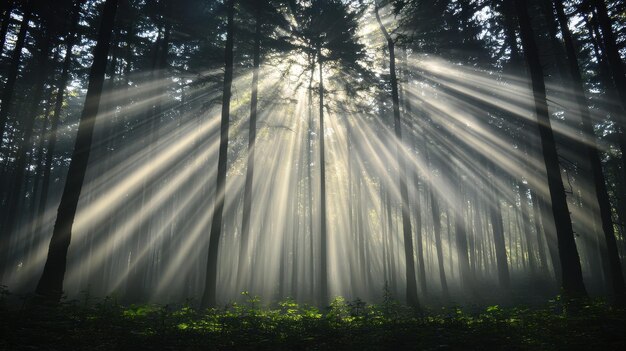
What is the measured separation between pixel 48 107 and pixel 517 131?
32.3 m

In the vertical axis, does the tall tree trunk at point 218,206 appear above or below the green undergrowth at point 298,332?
above

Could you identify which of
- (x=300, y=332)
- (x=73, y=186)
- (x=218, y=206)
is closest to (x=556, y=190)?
(x=300, y=332)

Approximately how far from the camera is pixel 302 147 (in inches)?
1107

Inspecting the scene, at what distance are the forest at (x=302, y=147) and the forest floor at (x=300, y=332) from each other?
0.07 metres

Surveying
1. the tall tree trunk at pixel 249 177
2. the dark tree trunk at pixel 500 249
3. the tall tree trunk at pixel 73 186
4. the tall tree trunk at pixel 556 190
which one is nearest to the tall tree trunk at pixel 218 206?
the tall tree trunk at pixel 249 177

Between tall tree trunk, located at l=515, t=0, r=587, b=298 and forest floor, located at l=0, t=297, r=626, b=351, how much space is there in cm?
163

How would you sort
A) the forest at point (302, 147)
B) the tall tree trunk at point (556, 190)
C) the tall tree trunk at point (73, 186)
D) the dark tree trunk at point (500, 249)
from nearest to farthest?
the forest at point (302, 147)
the tall tree trunk at point (73, 186)
the tall tree trunk at point (556, 190)
the dark tree trunk at point (500, 249)

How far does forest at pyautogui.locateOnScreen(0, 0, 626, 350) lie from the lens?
768cm

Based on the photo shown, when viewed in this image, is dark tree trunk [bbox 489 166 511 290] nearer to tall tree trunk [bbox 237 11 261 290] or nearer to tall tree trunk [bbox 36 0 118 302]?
tall tree trunk [bbox 237 11 261 290]

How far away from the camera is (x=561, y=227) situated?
1019 centimetres

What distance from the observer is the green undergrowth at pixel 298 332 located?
5.77 m

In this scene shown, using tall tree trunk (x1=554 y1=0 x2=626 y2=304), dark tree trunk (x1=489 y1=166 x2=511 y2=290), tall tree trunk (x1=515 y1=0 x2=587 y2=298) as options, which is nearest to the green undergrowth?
tall tree trunk (x1=515 y1=0 x2=587 y2=298)

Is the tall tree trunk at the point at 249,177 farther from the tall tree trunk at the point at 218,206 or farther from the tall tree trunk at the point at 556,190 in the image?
the tall tree trunk at the point at 556,190

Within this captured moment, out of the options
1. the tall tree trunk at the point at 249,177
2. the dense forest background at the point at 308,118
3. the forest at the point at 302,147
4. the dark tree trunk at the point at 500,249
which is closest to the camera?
the forest at the point at 302,147
